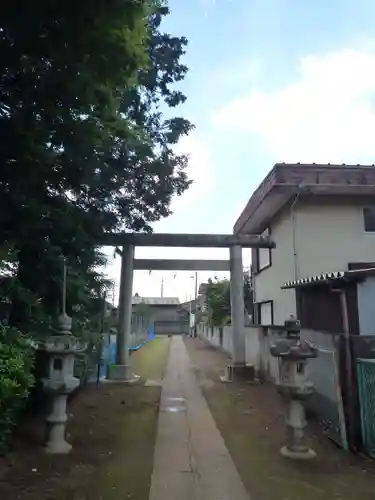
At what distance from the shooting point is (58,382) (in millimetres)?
5301

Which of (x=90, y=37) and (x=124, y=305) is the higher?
(x=90, y=37)

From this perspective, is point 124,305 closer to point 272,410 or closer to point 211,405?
point 211,405

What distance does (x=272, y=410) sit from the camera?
25.3ft

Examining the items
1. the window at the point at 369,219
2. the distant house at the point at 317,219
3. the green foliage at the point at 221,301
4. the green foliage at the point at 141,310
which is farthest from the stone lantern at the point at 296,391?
the green foliage at the point at 141,310

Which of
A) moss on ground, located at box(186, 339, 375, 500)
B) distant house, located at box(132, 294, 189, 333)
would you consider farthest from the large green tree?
distant house, located at box(132, 294, 189, 333)

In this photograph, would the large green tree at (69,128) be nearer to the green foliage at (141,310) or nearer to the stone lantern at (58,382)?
the stone lantern at (58,382)

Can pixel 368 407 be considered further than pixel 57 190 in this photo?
No

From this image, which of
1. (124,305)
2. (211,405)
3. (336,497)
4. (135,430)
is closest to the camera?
(336,497)

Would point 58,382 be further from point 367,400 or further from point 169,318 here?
point 169,318

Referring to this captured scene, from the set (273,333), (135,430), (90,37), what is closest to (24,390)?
(135,430)

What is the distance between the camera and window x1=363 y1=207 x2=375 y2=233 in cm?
1177

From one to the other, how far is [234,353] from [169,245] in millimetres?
3475

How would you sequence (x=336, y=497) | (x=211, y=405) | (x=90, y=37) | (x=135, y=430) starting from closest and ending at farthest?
1. (x=336, y=497)
2. (x=90, y=37)
3. (x=135, y=430)
4. (x=211, y=405)

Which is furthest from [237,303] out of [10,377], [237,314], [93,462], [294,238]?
[10,377]
